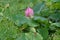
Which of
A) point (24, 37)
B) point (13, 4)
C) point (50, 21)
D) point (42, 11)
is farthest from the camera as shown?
point (13, 4)

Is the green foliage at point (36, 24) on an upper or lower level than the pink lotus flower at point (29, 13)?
lower

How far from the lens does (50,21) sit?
167cm

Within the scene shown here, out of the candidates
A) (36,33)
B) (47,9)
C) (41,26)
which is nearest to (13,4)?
(47,9)

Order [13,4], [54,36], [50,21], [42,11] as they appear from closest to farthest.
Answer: [54,36], [50,21], [42,11], [13,4]

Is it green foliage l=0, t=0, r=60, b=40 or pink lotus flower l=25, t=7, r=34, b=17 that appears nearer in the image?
green foliage l=0, t=0, r=60, b=40

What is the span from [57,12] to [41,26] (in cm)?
19

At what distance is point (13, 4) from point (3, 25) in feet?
1.88

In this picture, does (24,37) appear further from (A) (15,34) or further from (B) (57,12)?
(B) (57,12)

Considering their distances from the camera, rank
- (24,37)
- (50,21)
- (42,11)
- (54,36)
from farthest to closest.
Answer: (42,11)
(50,21)
(54,36)
(24,37)

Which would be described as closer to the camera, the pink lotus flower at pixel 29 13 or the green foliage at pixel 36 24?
the green foliage at pixel 36 24

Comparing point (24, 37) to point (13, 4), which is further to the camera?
point (13, 4)

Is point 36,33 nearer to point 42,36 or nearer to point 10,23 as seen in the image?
point 42,36

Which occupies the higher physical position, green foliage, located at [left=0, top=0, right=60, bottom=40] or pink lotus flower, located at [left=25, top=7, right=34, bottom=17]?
pink lotus flower, located at [left=25, top=7, right=34, bottom=17]

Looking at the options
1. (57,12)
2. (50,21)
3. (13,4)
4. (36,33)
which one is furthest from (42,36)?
(13,4)
